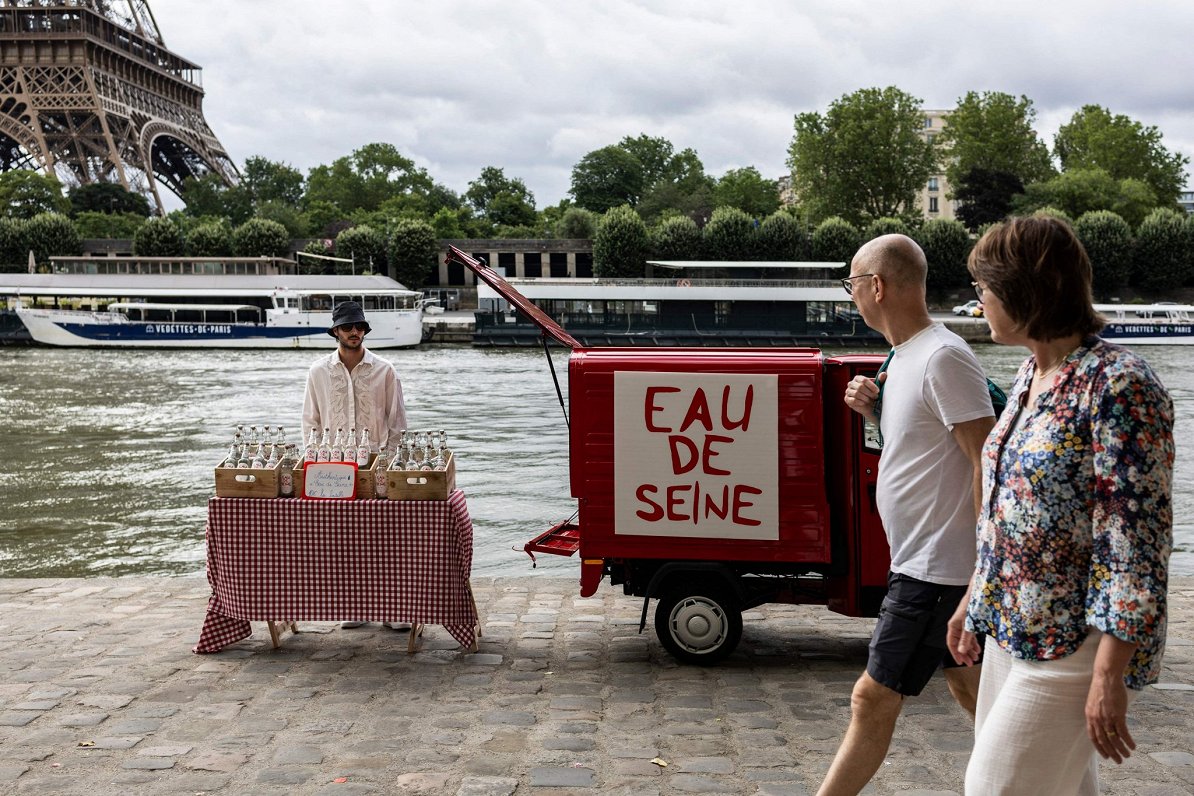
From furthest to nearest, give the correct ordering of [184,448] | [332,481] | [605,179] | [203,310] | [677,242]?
[605,179] → [677,242] → [203,310] → [184,448] → [332,481]

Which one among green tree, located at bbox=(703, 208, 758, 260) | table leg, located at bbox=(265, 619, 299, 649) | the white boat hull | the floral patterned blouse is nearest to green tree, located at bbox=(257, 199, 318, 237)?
green tree, located at bbox=(703, 208, 758, 260)

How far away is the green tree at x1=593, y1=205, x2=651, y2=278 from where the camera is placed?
71125 millimetres

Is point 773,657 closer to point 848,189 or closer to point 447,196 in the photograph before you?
point 848,189

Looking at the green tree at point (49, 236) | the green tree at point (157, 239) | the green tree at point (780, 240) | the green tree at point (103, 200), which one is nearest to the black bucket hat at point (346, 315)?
the green tree at point (780, 240)

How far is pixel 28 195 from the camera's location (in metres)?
75.0

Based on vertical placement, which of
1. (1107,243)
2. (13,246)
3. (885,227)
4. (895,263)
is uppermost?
(13,246)

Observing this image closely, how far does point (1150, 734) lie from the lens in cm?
456

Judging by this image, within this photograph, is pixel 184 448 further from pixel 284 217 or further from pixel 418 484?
pixel 284 217

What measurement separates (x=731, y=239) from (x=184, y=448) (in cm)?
5441

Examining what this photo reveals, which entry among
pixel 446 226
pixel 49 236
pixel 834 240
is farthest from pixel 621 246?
pixel 49 236

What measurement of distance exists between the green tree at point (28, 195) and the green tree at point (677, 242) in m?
38.8

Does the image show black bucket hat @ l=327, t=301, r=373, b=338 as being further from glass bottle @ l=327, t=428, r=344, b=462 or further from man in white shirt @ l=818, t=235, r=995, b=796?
man in white shirt @ l=818, t=235, r=995, b=796

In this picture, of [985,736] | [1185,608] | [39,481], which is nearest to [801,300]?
[39,481]

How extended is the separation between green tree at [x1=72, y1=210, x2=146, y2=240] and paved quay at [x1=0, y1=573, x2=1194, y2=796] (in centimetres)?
7432
